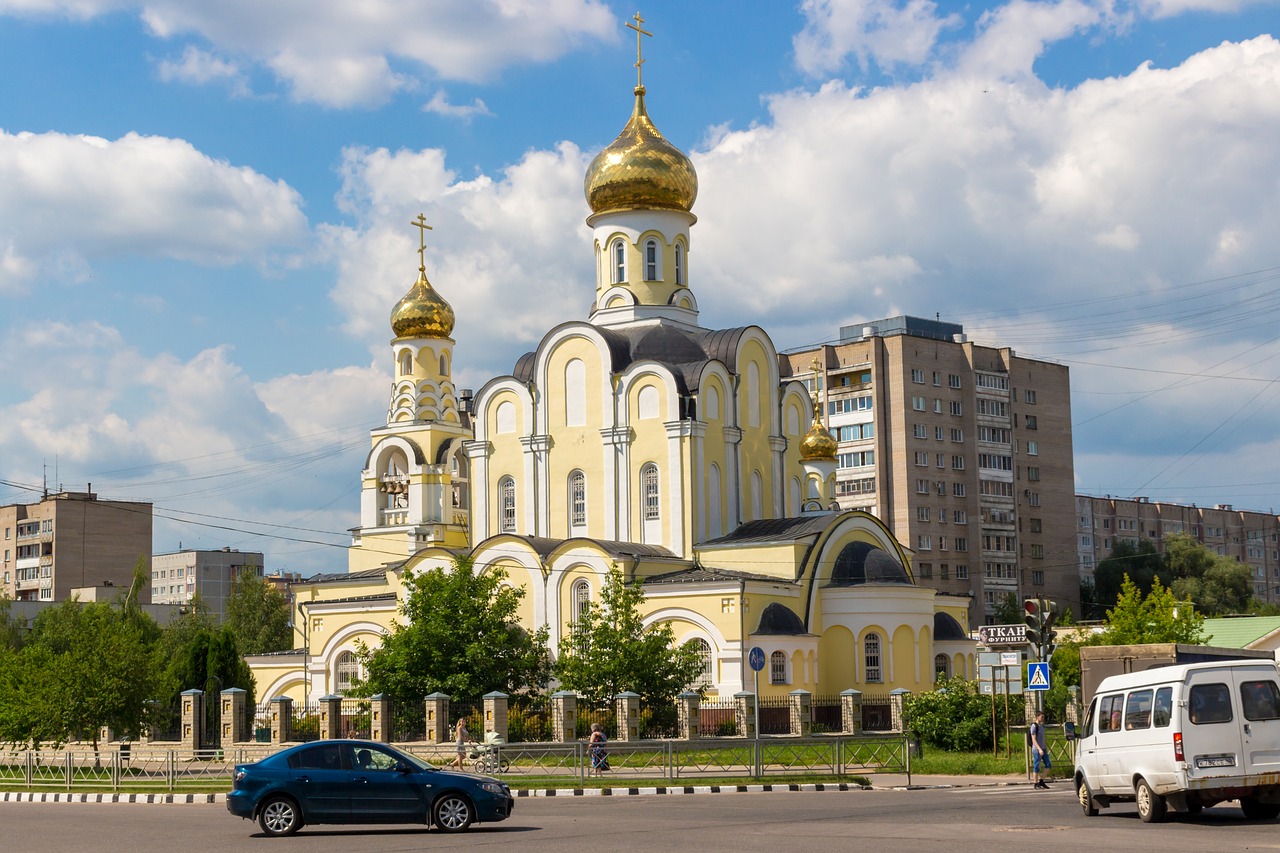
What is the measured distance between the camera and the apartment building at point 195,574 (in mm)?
105375

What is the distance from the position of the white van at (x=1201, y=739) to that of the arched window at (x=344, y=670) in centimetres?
3233

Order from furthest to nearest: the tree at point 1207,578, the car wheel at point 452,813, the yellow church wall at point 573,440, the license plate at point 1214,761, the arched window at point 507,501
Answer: the tree at point 1207,578 → the arched window at point 507,501 → the yellow church wall at point 573,440 → the car wheel at point 452,813 → the license plate at point 1214,761

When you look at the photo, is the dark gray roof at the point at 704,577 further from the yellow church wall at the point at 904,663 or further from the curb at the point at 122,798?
the curb at the point at 122,798

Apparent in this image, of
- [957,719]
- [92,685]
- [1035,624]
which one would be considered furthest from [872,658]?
[92,685]

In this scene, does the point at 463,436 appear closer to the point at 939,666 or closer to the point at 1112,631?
the point at 939,666

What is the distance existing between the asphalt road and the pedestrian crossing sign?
11.0 feet

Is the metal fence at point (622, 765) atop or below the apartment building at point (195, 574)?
below

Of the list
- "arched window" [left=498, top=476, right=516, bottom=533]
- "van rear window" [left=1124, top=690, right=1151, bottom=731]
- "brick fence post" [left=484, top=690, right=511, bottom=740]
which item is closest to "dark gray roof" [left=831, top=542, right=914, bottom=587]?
"arched window" [left=498, top=476, right=516, bottom=533]

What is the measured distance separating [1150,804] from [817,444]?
107 ft

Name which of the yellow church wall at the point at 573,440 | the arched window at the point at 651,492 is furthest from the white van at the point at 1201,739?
the yellow church wall at the point at 573,440

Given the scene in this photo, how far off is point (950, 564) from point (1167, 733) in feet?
196

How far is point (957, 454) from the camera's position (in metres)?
75.6

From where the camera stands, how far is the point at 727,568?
4269 centimetres

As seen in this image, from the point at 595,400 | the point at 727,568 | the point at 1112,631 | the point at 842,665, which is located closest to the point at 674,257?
the point at 595,400
